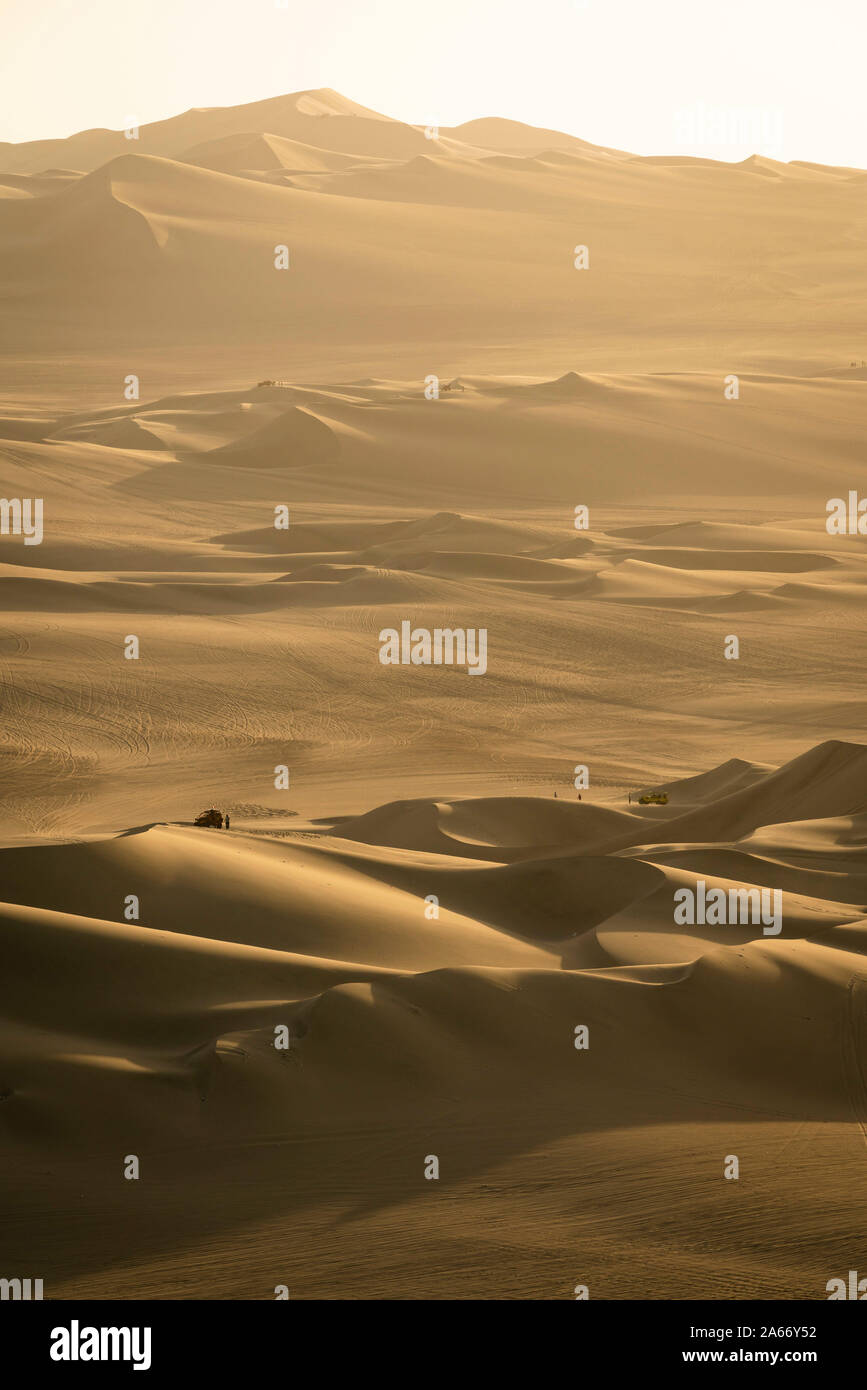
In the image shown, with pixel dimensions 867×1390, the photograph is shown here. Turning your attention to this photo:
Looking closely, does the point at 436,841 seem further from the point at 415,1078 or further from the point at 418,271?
the point at 418,271

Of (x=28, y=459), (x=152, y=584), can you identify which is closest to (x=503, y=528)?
(x=152, y=584)

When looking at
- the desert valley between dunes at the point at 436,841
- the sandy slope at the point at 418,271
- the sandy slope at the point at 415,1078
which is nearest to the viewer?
the sandy slope at the point at 415,1078

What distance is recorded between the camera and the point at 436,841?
1008 cm

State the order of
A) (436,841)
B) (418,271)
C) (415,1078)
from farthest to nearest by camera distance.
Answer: (418,271)
(436,841)
(415,1078)

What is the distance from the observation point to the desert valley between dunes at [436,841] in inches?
192

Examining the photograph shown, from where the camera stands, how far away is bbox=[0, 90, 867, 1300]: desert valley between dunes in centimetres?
487

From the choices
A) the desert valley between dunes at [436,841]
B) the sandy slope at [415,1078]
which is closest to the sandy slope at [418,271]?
the desert valley between dunes at [436,841]

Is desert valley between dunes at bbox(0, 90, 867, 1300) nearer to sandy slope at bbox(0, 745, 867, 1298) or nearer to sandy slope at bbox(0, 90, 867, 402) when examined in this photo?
sandy slope at bbox(0, 745, 867, 1298)

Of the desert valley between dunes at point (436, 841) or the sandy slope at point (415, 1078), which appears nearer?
the sandy slope at point (415, 1078)

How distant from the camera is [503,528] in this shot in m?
22.8

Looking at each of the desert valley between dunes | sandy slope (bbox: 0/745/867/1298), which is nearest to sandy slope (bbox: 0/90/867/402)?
the desert valley between dunes

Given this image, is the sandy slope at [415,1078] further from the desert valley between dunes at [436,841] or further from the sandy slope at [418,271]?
the sandy slope at [418,271]

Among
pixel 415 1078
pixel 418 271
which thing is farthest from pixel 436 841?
pixel 418 271
